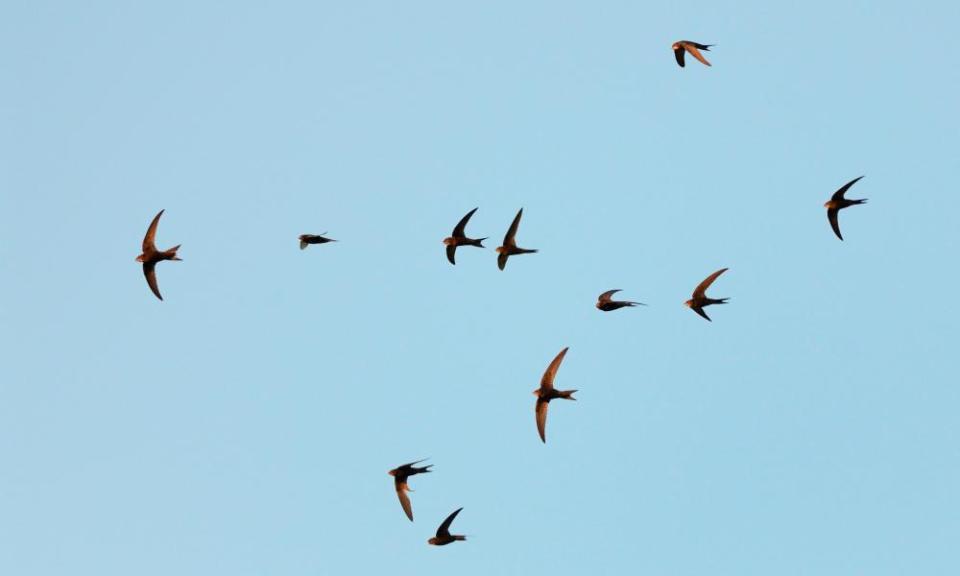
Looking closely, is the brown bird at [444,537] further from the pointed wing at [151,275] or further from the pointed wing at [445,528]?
the pointed wing at [151,275]

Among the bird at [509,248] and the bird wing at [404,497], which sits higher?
the bird at [509,248]

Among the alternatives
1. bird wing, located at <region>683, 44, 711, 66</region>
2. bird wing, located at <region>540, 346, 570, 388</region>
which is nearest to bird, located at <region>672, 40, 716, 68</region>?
bird wing, located at <region>683, 44, 711, 66</region>

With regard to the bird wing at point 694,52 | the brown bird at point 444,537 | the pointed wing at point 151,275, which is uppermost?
the bird wing at point 694,52

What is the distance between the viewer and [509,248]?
111 feet

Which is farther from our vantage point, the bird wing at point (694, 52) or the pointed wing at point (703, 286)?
the bird wing at point (694, 52)

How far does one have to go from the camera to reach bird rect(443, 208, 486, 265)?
110 ft

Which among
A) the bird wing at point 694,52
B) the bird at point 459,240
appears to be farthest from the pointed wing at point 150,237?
the bird wing at point 694,52

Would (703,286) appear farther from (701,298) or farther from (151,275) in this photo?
(151,275)

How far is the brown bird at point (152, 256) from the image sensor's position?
3167cm

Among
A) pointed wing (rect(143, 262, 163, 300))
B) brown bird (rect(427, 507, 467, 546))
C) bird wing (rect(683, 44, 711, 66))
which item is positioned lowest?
brown bird (rect(427, 507, 467, 546))

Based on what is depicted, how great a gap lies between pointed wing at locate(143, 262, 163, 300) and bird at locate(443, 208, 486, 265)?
743cm

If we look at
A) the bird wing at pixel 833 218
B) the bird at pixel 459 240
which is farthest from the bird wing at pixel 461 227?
the bird wing at pixel 833 218

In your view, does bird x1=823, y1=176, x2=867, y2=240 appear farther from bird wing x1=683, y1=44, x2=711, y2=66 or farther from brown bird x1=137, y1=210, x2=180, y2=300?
brown bird x1=137, y1=210, x2=180, y2=300

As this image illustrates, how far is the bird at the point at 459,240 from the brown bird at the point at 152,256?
280 inches
